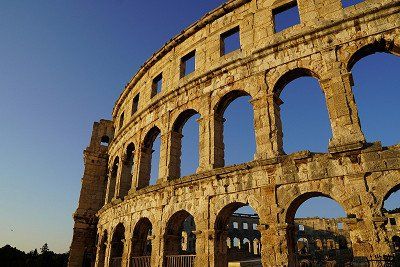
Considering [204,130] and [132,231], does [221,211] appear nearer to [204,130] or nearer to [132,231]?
[204,130]

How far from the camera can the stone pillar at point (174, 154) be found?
39.0ft

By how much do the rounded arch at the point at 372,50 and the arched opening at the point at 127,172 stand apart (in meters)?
10.6

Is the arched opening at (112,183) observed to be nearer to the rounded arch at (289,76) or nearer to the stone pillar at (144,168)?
the stone pillar at (144,168)

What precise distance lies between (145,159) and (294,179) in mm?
7639

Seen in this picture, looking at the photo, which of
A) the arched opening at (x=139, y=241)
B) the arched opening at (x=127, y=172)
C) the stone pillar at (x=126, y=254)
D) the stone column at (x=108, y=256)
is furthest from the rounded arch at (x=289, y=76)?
the stone column at (x=108, y=256)

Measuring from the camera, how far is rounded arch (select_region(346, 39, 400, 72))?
8.72 metres

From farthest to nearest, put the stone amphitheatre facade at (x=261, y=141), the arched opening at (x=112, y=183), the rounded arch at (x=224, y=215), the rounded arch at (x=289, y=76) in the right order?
the arched opening at (x=112, y=183)
the rounded arch at (x=289, y=76)
the rounded arch at (x=224, y=215)
the stone amphitheatre facade at (x=261, y=141)

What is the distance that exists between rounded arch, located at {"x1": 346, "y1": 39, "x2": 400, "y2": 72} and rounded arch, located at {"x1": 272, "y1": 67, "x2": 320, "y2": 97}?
40.9 inches

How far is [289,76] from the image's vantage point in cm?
1012

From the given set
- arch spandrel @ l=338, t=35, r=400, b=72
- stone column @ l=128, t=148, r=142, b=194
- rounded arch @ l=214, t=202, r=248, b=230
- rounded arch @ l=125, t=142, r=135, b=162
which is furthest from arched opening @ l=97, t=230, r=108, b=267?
arch spandrel @ l=338, t=35, r=400, b=72

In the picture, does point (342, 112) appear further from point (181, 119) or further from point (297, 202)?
point (181, 119)

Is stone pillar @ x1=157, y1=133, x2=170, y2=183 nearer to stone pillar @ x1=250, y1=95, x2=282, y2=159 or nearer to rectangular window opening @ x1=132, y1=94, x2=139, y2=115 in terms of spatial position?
stone pillar @ x1=250, y1=95, x2=282, y2=159

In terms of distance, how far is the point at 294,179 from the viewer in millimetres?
8344

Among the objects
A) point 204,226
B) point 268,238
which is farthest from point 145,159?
point 268,238
